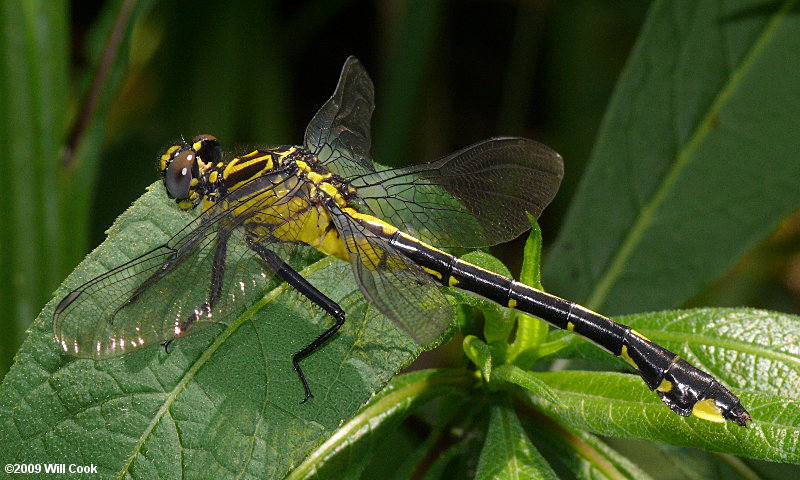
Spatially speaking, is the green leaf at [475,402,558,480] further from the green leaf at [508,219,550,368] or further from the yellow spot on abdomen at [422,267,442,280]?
the yellow spot on abdomen at [422,267,442,280]

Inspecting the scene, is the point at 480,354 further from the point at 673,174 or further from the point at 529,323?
the point at 673,174

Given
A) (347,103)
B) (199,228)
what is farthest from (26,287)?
(347,103)

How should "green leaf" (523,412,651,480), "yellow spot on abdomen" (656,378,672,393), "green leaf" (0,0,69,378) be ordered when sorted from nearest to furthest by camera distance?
"yellow spot on abdomen" (656,378,672,393) → "green leaf" (523,412,651,480) → "green leaf" (0,0,69,378)

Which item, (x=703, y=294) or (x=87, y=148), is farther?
(x=703, y=294)

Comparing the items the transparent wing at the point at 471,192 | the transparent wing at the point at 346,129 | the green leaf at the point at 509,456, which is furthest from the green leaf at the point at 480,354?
the transparent wing at the point at 346,129

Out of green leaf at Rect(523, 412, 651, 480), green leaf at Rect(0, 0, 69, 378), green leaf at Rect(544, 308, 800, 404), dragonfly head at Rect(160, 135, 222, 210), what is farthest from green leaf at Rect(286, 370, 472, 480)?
green leaf at Rect(0, 0, 69, 378)

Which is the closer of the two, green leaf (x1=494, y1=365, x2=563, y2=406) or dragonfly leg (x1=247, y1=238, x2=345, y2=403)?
green leaf (x1=494, y1=365, x2=563, y2=406)

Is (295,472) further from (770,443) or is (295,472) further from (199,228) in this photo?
(770,443)
